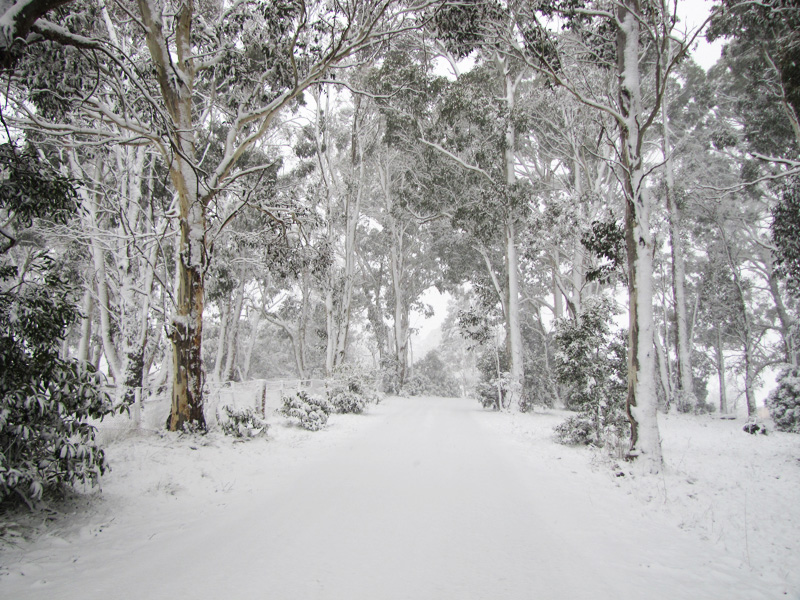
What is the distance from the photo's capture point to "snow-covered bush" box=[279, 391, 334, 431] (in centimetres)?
1016

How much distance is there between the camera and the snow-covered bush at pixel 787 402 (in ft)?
35.8

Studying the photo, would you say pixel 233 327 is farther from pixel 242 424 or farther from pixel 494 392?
pixel 242 424

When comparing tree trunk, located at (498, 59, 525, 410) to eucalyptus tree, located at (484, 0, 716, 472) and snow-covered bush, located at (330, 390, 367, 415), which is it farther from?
eucalyptus tree, located at (484, 0, 716, 472)

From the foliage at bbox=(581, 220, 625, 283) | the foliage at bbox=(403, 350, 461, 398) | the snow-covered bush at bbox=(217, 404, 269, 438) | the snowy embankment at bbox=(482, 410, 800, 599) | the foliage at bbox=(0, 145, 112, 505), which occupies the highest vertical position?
the foliage at bbox=(581, 220, 625, 283)

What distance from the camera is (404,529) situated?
12.4 feet

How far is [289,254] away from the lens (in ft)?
33.0

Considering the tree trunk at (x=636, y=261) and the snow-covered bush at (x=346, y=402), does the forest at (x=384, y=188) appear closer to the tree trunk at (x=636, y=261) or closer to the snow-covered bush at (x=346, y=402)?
the tree trunk at (x=636, y=261)

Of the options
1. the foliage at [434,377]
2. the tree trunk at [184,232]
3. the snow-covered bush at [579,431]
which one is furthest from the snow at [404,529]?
the foliage at [434,377]

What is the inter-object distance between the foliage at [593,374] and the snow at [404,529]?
4.69 ft

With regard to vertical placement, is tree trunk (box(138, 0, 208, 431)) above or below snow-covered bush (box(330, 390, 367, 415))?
above

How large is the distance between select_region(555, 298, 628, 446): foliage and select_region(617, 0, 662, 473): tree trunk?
5.31 ft

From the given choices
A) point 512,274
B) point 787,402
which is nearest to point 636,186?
point 787,402

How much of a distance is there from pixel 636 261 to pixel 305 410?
7.56m

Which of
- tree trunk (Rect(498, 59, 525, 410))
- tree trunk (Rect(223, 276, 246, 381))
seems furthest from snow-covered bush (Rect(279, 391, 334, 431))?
tree trunk (Rect(223, 276, 246, 381))
